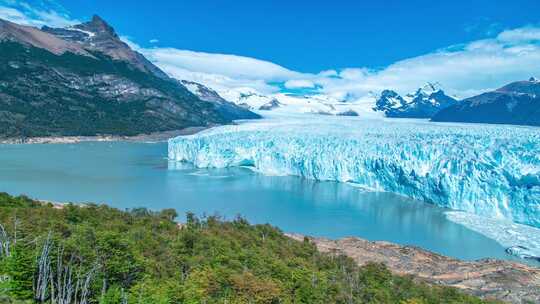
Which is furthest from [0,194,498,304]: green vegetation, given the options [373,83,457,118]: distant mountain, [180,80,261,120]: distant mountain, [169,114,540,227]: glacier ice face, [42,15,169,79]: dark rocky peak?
[373,83,457,118]: distant mountain

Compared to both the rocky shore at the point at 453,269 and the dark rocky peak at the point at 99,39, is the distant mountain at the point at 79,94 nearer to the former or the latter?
the dark rocky peak at the point at 99,39

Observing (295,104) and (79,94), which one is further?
(295,104)

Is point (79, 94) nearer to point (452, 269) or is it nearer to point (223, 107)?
point (223, 107)

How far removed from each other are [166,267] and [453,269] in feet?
29.7

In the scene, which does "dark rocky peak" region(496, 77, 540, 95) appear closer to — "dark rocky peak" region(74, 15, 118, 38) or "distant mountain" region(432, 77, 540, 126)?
"distant mountain" region(432, 77, 540, 126)

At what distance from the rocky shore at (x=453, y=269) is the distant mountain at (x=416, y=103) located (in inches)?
4163

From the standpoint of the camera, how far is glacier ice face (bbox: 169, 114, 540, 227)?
66.8ft

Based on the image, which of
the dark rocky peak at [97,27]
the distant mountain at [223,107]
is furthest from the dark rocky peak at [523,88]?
the dark rocky peak at [97,27]

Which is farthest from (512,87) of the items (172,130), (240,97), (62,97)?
(240,97)

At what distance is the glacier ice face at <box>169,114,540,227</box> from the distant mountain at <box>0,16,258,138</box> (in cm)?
2840

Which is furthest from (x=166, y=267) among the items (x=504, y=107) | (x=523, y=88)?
(x=523, y=88)

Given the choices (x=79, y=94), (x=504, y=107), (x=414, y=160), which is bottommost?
(x=414, y=160)

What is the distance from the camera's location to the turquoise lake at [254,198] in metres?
19.9

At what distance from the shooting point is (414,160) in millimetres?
24094
